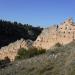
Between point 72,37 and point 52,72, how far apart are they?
83.2 ft

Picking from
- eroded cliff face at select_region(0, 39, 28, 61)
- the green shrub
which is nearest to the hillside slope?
eroded cliff face at select_region(0, 39, 28, 61)

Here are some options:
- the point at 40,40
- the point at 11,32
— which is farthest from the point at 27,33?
the point at 40,40

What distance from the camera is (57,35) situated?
44031 mm

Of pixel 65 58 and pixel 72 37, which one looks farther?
pixel 72 37

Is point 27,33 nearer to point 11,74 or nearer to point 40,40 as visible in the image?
point 40,40

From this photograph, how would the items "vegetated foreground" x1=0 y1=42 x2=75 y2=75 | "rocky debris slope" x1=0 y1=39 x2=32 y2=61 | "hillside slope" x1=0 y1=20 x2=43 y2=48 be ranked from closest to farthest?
"vegetated foreground" x1=0 y1=42 x2=75 y2=75 < "rocky debris slope" x1=0 y1=39 x2=32 y2=61 < "hillside slope" x1=0 y1=20 x2=43 y2=48

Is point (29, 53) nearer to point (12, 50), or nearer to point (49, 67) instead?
point (49, 67)

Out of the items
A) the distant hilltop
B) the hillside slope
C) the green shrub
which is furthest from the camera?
the hillside slope

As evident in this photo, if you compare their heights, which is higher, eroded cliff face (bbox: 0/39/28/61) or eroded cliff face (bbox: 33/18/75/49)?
eroded cliff face (bbox: 33/18/75/49)

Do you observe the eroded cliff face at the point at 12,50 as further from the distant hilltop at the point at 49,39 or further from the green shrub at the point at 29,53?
the green shrub at the point at 29,53

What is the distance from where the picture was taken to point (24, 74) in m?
16.9

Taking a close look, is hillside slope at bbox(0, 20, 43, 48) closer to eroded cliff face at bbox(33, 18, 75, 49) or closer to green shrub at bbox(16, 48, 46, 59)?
eroded cliff face at bbox(33, 18, 75, 49)

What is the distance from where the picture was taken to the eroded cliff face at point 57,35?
42.3 metres

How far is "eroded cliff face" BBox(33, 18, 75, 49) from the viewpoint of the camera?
42.3m
